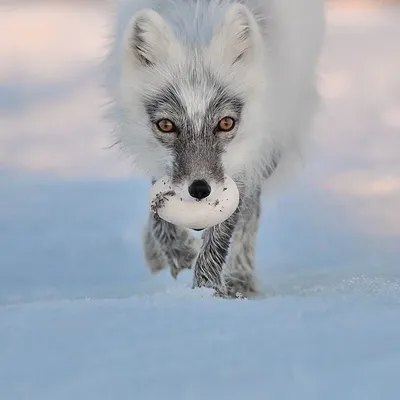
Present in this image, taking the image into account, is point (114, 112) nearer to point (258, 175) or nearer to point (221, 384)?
point (258, 175)

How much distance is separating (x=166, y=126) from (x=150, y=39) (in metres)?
0.43

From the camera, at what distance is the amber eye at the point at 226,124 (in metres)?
4.56

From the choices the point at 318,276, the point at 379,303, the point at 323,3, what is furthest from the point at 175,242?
the point at 379,303

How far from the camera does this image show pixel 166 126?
459 centimetres

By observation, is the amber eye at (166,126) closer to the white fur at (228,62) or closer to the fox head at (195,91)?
the fox head at (195,91)

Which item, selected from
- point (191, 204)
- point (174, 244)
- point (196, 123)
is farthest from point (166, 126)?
point (174, 244)

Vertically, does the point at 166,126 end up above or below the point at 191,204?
above

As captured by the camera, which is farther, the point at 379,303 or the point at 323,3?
the point at 323,3

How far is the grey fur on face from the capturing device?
174 inches

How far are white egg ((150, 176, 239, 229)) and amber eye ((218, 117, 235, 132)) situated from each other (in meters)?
0.24

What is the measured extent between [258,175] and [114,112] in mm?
1004


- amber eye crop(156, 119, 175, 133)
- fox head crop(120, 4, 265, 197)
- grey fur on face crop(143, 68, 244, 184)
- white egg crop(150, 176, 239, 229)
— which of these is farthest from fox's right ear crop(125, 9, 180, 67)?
white egg crop(150, 176, 239, 229)

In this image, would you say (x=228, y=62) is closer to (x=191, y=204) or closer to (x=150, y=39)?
(x=150, y=39)

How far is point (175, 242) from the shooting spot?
19.3ft
